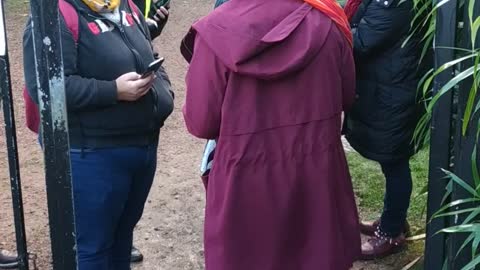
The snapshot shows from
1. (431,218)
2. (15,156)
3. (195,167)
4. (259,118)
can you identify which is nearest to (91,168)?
(259,118)

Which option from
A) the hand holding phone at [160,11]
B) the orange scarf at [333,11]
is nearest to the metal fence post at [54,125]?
the orange scarf at [333,11]

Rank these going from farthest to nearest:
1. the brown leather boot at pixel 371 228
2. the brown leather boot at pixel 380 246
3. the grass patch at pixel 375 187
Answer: the grass patch at pixel 375 187 < the brown leather boot at pixel 371 228 < the brown leather boot at pixel 380 246

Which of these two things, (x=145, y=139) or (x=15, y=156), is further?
(x=145, y=139)

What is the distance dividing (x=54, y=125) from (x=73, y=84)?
1200 mm

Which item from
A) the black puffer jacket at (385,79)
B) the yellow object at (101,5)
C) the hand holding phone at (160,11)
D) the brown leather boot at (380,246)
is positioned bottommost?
the brown leather boot at (380,246)

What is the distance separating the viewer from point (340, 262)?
2920 millimetres

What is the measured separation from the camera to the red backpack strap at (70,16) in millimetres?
2621

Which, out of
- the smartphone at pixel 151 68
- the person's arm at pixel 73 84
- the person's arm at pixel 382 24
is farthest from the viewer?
the person's arm at pixel 382 24

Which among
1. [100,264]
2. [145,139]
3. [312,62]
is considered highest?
[312,62]

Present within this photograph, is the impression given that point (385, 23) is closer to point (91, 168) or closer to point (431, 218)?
point (431, 218)

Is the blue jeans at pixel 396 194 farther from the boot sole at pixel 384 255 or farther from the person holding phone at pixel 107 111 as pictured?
the person holding phone at pixel 107 111

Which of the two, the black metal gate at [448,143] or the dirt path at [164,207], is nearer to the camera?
the black metal gate at [448,143]

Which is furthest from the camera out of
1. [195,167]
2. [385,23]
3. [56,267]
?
[195,167]

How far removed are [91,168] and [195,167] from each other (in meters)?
2.27
